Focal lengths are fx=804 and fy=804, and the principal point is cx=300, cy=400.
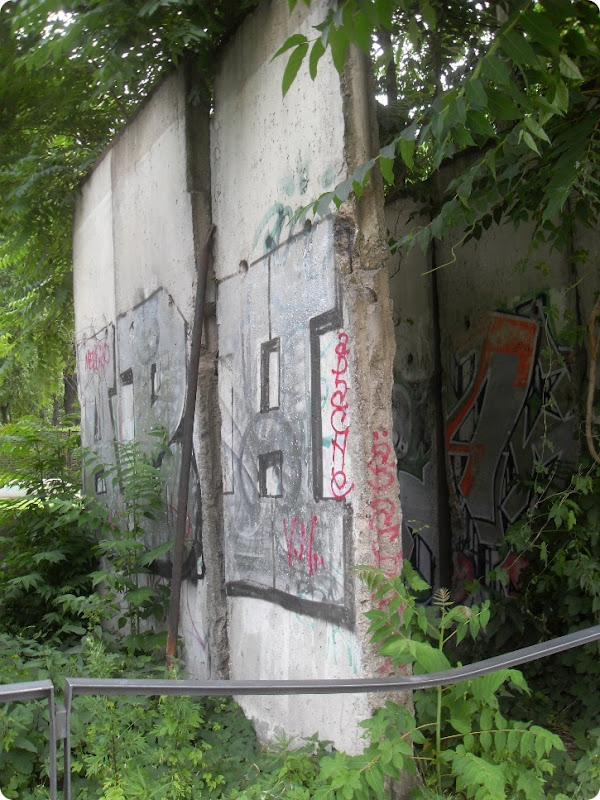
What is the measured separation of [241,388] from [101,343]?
3238 mm

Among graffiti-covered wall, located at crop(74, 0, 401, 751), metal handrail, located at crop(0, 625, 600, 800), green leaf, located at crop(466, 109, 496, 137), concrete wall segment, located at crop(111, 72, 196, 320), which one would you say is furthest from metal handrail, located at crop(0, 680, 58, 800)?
concrete wall segment, located at crop(111, 72, 196, 320)

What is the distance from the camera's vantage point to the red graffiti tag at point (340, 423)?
3.69 meters

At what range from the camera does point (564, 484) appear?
542 centimetres

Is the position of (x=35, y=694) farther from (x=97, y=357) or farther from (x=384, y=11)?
(x=97, y=357)

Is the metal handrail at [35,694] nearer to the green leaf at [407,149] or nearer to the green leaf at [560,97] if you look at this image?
the green leaf at [407,149]

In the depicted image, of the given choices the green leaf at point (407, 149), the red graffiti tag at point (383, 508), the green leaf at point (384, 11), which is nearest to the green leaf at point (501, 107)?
the green leaf at point (407, 149)

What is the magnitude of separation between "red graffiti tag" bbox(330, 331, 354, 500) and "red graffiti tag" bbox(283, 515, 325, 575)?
0.30 meters

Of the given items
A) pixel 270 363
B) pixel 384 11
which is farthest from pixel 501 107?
pixel 270 363

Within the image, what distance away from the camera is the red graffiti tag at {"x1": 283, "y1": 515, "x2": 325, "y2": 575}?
3936 mm

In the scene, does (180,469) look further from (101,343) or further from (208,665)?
(101,343)

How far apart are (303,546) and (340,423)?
28.7 inches

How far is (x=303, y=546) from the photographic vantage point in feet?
13.3

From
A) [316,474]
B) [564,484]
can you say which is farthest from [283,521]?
[564,484]

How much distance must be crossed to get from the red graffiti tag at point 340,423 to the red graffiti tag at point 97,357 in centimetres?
409
